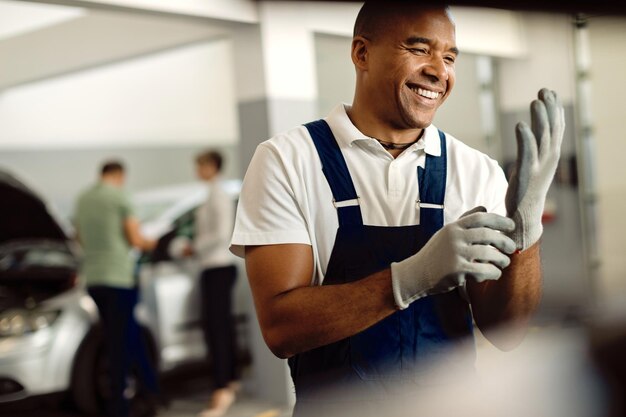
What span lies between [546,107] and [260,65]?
1.26 metres

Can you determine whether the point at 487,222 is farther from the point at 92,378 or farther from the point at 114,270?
the point at 92,378

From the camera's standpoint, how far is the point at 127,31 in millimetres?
4039

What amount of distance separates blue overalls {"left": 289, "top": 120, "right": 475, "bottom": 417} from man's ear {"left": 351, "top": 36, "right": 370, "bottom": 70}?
11 centimetres

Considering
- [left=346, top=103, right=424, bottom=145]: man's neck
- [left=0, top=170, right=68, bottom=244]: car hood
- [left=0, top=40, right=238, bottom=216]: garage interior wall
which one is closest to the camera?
[left=346, top=103, right=424, bottom=145]: man's neck

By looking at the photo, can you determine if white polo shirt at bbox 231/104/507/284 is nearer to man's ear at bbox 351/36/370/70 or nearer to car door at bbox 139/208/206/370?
man's ear at bbox 351/36/370/70

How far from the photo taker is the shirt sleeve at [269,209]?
3.58 ft

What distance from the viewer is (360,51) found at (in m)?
1.13

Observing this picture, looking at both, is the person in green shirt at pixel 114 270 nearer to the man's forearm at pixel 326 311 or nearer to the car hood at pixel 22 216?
the car hood at pixel 22 216

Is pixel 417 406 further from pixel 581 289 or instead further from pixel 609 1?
pixel 581 289

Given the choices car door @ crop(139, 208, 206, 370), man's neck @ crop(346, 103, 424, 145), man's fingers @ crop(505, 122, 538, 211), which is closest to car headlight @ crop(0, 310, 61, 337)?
car door @ crop(139, 208, 206, 370)

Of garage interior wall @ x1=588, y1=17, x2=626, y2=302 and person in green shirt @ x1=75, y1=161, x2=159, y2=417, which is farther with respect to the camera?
garage interior wall @ x1=588, y1=17, x2=626, y2=302

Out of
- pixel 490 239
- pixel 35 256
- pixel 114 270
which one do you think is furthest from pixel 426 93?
pixel 35 256

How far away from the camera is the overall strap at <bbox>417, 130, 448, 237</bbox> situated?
1.13 m

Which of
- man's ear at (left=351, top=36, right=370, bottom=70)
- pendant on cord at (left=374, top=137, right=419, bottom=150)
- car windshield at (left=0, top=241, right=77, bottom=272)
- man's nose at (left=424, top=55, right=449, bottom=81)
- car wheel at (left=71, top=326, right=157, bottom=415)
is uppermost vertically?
man's ear at (left=351, top=36, right=370, bottom=70)
